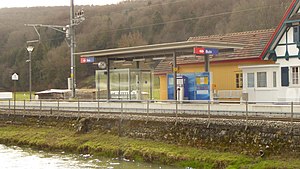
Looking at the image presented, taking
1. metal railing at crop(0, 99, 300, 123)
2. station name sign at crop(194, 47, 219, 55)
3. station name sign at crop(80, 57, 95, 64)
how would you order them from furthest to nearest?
1. station name sign at crop(80, 57, 95, 64)
2. station name sign at crop(194, 47, 219, 55)
3. metal railing at crop(0, 99, 300, 123)

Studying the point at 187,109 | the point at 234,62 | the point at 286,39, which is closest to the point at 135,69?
the point at 234,62

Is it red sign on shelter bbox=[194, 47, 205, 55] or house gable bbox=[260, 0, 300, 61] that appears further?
house gable bbox=[260, 0, 300, 61]

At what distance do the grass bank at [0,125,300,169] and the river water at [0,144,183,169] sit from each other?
1.47ft

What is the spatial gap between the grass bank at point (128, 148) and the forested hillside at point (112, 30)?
41400 millimetres

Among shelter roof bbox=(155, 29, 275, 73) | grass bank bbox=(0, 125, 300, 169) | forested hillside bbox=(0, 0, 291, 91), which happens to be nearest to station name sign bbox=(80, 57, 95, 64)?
grass bank bbox=(0, 125, 300, 169)

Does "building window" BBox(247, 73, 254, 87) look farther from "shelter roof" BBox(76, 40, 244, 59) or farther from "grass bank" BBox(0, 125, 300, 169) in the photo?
"grass bank" BBox(0, 125, 300, 169)

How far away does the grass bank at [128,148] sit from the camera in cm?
1677

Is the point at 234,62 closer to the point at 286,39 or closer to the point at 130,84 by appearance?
the point at 286,39

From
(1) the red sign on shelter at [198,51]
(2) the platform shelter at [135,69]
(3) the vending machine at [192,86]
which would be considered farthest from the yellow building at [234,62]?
(1) the red sign on shelter at [198,51]

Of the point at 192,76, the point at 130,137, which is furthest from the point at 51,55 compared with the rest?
the point at 130,137

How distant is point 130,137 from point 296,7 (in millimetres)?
11639

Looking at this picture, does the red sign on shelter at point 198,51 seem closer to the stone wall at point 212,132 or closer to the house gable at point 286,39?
the house gable at point 286,39

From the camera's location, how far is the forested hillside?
8319 cm

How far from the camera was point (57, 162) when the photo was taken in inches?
833
